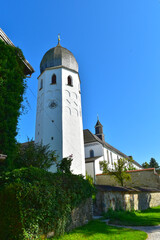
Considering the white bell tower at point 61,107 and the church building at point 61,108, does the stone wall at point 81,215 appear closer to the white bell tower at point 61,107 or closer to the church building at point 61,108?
the church building at point 61,108

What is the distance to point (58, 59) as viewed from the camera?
A: 82.3 ft

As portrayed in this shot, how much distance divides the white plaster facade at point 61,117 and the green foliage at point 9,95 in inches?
396

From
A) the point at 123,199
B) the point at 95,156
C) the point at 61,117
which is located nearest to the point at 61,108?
the point at 61,117

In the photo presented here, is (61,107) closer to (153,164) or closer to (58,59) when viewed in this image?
(58,59)

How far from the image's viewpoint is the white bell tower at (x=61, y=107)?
21062mm

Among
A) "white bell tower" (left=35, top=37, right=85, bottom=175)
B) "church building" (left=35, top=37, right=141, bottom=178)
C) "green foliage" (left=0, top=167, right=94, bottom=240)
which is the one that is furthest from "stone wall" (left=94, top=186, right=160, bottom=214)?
"green foliage" (left=0, top=167, right=94, bottom=240)

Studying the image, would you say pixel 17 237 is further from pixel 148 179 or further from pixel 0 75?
pixel 148 179

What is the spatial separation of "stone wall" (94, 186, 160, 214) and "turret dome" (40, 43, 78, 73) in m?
16.5

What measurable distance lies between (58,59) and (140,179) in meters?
19.8

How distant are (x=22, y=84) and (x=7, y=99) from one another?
218 cm

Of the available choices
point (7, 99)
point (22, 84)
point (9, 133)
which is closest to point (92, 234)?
point (9, 133)

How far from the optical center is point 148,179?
25719 mm

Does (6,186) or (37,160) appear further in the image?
(37,160)

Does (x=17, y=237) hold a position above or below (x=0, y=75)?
below
